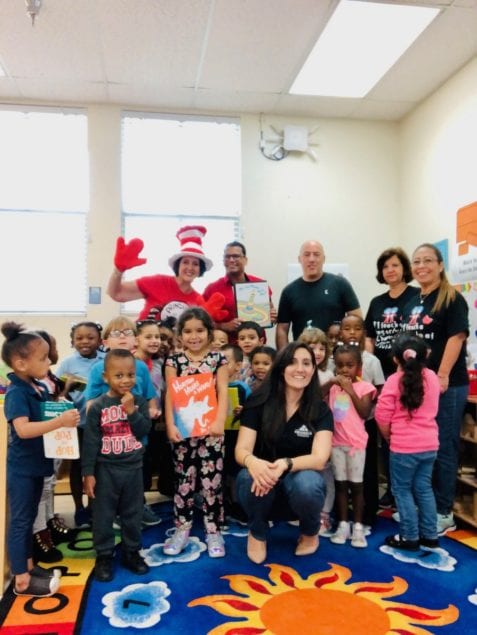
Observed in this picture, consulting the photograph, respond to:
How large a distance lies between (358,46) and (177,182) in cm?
195

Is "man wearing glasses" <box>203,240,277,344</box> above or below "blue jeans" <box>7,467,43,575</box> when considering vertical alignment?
above

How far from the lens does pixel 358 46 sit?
152 inches

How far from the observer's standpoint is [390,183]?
5.24 meters

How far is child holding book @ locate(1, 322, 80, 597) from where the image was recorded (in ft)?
7.04

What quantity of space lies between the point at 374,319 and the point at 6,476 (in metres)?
2.32

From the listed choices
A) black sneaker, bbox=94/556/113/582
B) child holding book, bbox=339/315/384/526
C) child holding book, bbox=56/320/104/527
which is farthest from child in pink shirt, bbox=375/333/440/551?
child holding book, bbox=56/320/104/527

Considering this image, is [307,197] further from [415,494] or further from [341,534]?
[341,534]

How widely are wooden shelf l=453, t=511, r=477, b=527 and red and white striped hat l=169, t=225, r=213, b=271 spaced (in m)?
2.12

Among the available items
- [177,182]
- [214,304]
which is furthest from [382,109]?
[214,304]

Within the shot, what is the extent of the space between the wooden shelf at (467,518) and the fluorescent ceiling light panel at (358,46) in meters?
3.13

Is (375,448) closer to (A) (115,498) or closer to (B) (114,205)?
(A) (115,498)

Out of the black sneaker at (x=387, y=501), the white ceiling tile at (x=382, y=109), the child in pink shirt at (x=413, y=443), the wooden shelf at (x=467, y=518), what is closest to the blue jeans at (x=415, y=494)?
the child in pink shirt at (x=413, y=443)

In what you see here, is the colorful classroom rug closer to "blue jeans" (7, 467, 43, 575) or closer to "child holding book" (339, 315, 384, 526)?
"blue jeans" (7, 467, 43, 575)

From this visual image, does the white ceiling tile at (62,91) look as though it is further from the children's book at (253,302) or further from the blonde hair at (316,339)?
the blonde hair at (316,339)
